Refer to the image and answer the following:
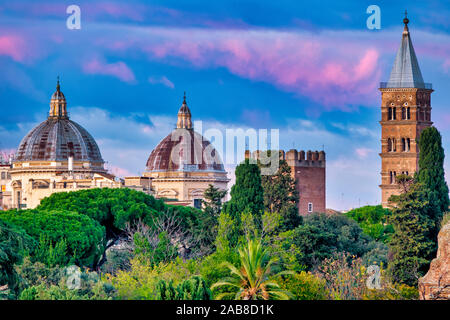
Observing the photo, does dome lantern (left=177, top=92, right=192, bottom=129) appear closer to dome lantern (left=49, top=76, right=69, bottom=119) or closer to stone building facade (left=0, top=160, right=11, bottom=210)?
dome lantern (left=49, top=76, right=69, bottom=119)

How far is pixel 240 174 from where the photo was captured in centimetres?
5212

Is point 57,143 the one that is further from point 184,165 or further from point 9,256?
point 9,256

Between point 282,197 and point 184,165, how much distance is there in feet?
194

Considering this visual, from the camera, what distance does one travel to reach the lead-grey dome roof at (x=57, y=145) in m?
113

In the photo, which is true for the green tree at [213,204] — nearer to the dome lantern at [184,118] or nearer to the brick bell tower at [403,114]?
the brick bell tower at [403,114]

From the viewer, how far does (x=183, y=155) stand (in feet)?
388

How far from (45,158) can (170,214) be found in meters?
60.7

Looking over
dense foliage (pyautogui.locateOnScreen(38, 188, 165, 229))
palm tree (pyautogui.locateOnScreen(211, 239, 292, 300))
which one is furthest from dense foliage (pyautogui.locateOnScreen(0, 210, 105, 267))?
palm tree (pyautogui.locateOnScreen(211, 239, 292, 300))

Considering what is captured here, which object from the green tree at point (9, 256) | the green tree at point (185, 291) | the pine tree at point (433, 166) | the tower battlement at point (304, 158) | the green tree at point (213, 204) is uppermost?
the tower battlement at point (304, 158)

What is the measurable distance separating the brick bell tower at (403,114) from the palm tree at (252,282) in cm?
6241

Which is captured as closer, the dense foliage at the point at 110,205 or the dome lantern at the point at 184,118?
the dense foliage at the point at 110,205

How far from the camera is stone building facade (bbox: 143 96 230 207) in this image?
381 ft

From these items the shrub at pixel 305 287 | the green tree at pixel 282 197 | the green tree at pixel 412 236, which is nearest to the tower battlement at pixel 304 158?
the green tree at pixel 282 197

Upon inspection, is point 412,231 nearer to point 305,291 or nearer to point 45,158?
point 305,291
